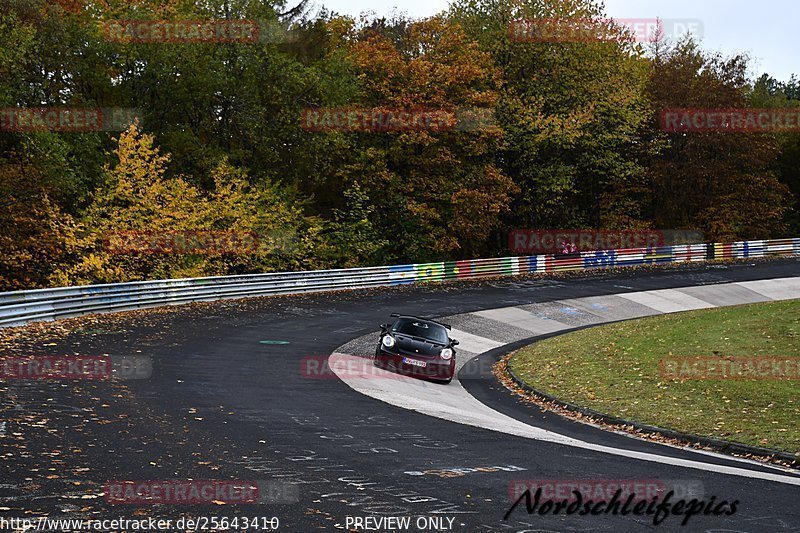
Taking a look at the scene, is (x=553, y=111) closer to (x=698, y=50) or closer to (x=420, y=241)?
(x=420, y=241)

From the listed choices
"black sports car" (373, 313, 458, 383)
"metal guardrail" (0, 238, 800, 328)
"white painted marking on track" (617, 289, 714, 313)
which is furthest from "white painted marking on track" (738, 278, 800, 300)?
"black sports car" (373, 313, 458, 383)

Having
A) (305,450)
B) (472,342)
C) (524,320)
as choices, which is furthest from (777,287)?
Answer: (305,450)

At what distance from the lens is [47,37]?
39.2 meters

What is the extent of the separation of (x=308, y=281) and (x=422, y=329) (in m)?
14.6

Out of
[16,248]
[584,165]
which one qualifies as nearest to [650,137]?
[584,165]

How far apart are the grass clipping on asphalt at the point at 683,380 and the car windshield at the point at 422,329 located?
2.42m

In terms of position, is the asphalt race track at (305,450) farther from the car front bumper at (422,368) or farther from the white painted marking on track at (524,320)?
the white painted marking on track at (524,320)

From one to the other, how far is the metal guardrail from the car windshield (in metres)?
11.3

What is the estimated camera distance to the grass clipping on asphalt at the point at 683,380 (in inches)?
589

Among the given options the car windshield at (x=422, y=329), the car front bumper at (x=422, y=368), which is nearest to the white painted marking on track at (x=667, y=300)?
the car windshield at (x=422, y=329)

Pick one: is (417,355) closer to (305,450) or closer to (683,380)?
(683,380)

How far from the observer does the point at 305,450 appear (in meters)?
11.3

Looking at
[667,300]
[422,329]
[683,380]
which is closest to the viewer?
[683,380]

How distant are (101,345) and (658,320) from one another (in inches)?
814
